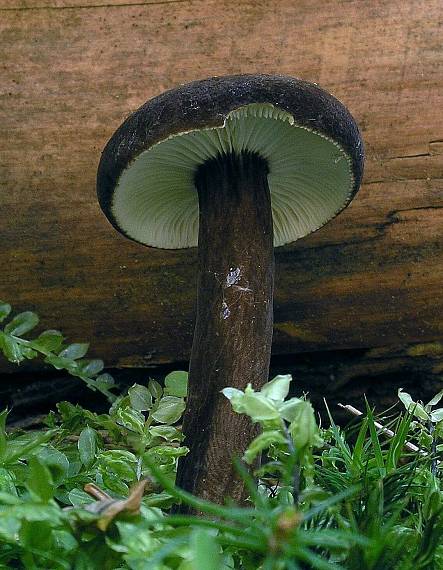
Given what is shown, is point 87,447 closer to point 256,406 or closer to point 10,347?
point 10,347

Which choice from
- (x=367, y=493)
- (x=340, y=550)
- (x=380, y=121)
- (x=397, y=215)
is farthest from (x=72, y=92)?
(x=340, y=550)

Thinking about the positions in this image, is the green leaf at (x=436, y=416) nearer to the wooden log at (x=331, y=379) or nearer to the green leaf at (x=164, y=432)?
the green leaf at (x=164, y=432)

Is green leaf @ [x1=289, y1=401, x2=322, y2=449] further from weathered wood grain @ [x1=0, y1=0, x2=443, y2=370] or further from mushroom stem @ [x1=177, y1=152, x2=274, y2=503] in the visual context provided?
weathered wood grain @ [x1=0, y1=0, x2=443, y2=370]

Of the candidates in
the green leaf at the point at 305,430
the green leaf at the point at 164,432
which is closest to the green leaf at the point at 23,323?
the green leaf at the point at 164,432

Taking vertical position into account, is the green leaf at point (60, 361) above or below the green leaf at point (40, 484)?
above

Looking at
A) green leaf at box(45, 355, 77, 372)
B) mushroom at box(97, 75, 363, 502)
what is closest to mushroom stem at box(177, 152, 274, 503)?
mushroom at box(97, 75, 363, 502)
